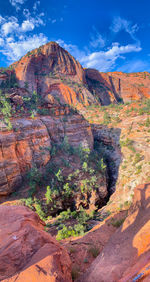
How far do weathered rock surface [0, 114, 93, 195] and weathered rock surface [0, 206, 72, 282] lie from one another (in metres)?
6.83

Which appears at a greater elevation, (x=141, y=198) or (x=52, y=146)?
(x=52, y=146)

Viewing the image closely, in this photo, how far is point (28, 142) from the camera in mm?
11492

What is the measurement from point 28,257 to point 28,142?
9.74 meters

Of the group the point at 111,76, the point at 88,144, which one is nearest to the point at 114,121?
the point at 88,144

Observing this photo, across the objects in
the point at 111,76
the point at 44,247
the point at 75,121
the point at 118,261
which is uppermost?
the point at 111,76

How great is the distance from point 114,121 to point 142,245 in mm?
21207

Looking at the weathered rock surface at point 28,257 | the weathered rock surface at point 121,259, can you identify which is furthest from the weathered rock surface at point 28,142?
the weathered rock surface at point 121,259

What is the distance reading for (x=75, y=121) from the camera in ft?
55.3

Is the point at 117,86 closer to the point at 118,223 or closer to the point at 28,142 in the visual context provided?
the point at 28,142

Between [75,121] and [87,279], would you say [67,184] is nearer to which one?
[87,279]

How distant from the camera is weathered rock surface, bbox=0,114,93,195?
9711mm

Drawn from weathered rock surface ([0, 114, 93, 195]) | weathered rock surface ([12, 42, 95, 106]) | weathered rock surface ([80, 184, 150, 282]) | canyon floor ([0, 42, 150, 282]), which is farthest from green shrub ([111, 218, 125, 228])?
weathered rock surface ([12, 42, 95, 106])

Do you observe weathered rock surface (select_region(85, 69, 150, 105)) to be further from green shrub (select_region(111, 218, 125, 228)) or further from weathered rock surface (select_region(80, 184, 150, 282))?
weathered rock surface (select_region(80, 184, 150, 282))

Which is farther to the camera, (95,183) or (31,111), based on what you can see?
(31,111)
